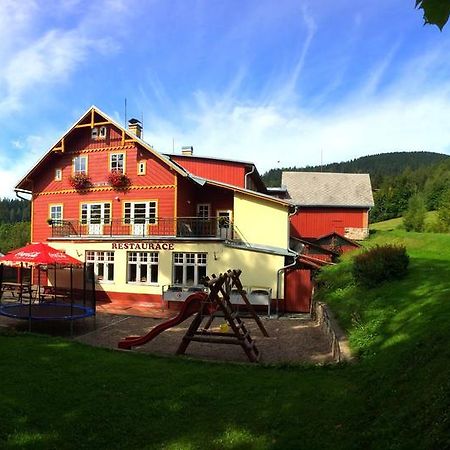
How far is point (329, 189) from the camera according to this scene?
42000mm

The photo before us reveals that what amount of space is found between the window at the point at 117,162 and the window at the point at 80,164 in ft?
5.94

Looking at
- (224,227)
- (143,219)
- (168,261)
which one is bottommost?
(168,261)

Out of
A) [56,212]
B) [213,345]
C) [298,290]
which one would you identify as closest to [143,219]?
[56,212]

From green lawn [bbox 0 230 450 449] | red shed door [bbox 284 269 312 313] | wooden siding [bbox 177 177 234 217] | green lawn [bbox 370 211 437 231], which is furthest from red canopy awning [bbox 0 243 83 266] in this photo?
green lawn [bbox 370 211 437 231]

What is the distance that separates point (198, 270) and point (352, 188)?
25.0m

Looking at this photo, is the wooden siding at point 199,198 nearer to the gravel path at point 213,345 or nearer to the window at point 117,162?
the window at point 117,162

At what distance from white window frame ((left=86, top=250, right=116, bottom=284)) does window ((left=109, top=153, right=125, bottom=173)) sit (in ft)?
15.7

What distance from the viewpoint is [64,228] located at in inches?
1003

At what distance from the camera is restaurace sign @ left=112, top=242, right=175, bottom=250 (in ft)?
72.1

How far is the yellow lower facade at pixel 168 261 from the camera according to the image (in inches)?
818

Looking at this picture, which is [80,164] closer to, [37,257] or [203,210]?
[203,210]

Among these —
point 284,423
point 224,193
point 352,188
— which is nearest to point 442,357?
point 284,423

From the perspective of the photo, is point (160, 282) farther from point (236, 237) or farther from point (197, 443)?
point (197, 443)

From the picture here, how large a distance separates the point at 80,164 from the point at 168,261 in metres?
8.76
